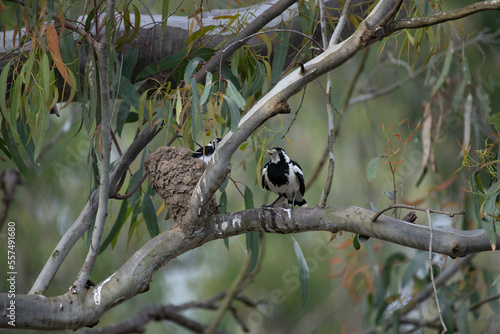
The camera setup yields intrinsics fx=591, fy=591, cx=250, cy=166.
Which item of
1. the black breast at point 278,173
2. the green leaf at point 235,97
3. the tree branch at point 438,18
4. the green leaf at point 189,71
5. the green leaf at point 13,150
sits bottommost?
the black breast at point 278,173

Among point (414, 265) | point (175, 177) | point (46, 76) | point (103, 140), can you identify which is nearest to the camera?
point (103, 140)

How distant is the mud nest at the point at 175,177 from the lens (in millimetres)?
1948

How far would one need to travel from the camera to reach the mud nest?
1948 mm

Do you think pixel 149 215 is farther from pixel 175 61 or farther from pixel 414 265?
pixel 414 265

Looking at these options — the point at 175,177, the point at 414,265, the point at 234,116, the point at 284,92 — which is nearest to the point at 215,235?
the point at 175,177

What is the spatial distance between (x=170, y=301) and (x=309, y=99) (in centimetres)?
206

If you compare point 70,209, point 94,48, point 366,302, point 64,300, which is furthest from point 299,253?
point 70,209

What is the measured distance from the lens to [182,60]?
2477 millimetres

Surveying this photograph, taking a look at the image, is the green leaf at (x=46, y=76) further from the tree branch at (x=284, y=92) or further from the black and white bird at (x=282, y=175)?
the black and white bird at (x=282, y=175)

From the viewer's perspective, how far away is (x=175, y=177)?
2.08 m

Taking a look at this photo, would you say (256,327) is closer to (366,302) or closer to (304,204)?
(366,302)

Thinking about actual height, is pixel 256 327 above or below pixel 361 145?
below

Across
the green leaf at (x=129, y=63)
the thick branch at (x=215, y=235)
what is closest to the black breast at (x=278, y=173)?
the green leaf at (x=129, y=63)

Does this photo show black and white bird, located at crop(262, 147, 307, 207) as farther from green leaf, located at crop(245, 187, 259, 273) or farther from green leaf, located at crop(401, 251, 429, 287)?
green leaf, located at crop(401, 251, 429, 287)
